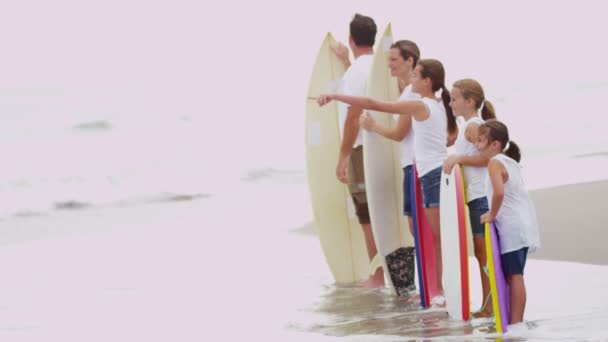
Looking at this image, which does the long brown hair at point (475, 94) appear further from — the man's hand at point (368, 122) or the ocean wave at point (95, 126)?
the ocean wave at point (95, 126)

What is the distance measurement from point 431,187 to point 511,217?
2.75 feet

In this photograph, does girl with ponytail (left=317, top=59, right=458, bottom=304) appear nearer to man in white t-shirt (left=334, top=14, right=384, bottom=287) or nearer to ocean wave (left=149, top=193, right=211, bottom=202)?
man in white t-shirt (left=334, top=14, right=384, bottom=287)

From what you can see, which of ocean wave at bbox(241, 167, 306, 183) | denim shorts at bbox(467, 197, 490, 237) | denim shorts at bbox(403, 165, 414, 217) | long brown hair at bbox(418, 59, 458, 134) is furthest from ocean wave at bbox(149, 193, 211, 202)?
denim shorts at bbox(467, 197, 490, 237)

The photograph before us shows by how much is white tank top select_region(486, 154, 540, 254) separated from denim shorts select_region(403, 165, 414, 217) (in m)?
1.06

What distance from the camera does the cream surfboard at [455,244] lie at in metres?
4.78

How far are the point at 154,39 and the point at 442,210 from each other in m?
30.7

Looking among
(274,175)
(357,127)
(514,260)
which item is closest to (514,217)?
(514,260)

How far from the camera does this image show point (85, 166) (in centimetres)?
2100

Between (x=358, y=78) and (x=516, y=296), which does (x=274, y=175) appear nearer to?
(x=358, y=78)

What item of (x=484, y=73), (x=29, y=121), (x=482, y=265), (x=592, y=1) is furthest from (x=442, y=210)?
(x=592, y=1)

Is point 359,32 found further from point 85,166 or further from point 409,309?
point 85,166

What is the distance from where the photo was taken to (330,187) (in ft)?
22.4

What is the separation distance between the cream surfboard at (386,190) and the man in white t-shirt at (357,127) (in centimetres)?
15

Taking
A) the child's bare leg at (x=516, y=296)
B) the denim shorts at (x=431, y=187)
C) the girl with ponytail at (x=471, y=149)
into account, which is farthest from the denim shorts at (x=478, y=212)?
the child's bare leg at (x=516, y=296)
